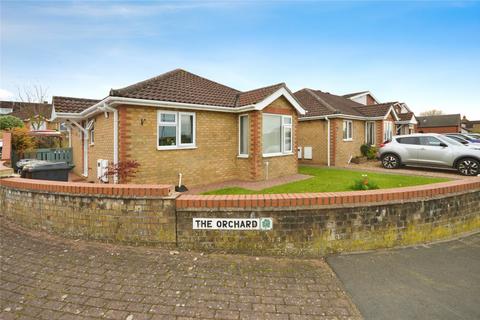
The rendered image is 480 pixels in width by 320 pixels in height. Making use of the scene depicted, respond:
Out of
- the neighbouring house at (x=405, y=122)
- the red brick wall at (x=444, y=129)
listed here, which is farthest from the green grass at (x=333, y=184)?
the red brick wall at (x=444, y=129)

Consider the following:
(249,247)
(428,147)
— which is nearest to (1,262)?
(249,247)

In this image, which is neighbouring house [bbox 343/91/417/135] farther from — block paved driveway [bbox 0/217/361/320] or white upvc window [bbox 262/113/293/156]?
block paved driveway [bbox 0/217/361/320]

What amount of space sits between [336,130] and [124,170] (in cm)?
1264

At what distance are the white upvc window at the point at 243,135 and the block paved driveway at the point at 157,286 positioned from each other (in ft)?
23.6

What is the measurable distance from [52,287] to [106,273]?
58 cm

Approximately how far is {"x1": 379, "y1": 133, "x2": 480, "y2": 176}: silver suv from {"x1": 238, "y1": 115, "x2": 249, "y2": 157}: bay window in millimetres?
8236

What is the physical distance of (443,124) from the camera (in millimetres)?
52750

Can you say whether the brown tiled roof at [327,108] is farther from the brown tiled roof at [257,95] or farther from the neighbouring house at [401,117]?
the brown tiled roof at [257,95]

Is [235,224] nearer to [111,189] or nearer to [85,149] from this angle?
[111,189]

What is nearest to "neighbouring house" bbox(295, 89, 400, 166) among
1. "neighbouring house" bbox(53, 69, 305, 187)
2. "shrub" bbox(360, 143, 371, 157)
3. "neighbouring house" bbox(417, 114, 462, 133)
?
"shrub" bbox(360, 143, 371, 157)

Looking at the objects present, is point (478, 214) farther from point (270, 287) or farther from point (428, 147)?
point (428, 147)

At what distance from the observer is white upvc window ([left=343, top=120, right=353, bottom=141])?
53.8 ft

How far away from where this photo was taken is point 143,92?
8.27 meters

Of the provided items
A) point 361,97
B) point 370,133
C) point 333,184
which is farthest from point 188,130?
point 361,97
